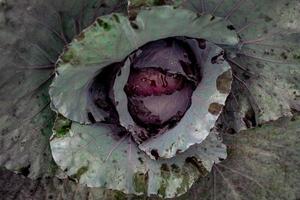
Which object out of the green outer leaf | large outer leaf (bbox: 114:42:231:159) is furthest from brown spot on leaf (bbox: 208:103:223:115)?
the green outer leaf

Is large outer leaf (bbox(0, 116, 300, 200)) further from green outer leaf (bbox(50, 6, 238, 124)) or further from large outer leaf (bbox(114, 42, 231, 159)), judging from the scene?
green outer leaf (bbox(50, 6, 238, 124))

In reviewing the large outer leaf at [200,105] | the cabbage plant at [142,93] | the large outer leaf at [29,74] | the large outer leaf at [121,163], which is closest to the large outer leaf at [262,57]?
the cabbage plant at [142,93]

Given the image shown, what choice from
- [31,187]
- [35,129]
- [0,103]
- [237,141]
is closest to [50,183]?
[31,187]

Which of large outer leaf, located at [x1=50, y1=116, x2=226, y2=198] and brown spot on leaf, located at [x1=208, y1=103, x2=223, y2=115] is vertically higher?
brown spot on leaf, located at [x1=208, y1=103, x2=223, y2=115]

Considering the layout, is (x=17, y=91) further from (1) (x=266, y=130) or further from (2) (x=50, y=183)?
(1) (x=266, y=130)

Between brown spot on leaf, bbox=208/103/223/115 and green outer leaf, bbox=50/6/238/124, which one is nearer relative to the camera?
green outer leaf, bbox=50/6/238/124

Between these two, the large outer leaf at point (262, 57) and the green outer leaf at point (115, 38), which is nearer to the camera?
the green outer leaf at point (115, 38)

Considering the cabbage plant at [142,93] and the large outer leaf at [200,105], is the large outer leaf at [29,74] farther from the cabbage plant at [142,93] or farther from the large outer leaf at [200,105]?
the large outer leaf at [200,105]
